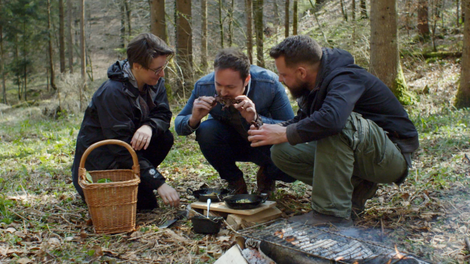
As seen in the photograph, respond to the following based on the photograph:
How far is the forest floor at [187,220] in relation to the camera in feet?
9.05

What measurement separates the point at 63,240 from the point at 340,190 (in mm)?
2119

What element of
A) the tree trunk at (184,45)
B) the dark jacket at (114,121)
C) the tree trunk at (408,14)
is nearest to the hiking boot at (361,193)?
the dark jacket at (114,121)

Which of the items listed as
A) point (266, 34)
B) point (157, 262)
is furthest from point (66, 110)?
point (157, 262)

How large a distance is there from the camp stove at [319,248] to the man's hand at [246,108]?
109 centimetres

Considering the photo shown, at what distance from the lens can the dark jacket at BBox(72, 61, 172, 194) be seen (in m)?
3.43

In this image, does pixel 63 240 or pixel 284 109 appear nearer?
pixel 63 240

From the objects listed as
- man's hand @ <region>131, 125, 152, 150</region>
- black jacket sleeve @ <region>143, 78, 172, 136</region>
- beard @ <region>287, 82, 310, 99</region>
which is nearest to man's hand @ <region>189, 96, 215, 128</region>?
black jacket sleeve @ <region>143, 78, 172, 136</region>

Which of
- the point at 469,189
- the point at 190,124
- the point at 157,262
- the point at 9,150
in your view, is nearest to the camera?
the point at 157,262

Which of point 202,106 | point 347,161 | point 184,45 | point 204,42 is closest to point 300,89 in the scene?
point 347,161

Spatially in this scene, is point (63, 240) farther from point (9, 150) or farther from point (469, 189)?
point (9, 150)

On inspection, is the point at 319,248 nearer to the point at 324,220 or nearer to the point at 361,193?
the point at 324,220

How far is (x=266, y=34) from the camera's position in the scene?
16172mm

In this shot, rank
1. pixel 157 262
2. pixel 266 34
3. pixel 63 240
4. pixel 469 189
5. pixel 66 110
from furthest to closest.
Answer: pixel 266 34 → pixel 66 110 → pixel 469 189 → pixel 63 240 → pixel 157 262

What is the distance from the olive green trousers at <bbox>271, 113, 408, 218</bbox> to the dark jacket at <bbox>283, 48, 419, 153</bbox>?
112 millimetres
